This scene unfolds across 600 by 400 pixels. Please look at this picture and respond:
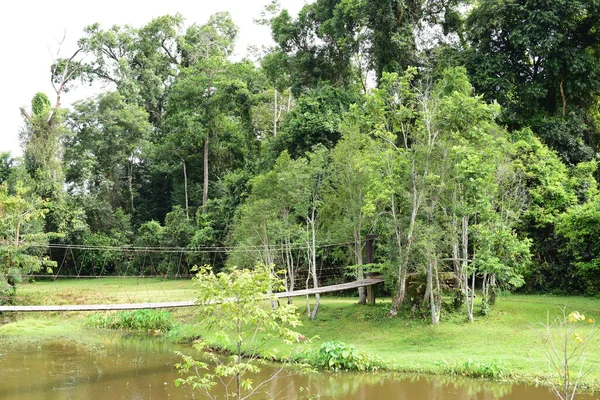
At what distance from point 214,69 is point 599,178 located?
54.2 feet

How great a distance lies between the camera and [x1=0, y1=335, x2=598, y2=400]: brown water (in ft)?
25.2

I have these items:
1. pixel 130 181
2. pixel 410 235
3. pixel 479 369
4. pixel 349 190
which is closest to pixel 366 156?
pixel 349 190

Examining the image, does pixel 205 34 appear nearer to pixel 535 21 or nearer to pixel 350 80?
pixel 350 80

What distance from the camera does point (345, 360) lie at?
9.03 meters

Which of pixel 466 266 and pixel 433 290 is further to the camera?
pixel 433 290

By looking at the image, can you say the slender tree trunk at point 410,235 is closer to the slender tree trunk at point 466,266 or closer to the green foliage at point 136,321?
the slender tree trunk at point 466,266

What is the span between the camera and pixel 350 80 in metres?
20.2

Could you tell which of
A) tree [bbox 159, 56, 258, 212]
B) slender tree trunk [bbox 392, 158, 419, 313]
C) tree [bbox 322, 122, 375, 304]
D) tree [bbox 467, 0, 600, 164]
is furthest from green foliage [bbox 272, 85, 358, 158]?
tree [bbox 159, 56, 258, 212]

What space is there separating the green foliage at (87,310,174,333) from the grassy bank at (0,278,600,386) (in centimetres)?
39

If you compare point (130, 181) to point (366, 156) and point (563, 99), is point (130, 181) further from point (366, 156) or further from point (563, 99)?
point (563, 99)

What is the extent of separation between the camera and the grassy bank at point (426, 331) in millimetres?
8664

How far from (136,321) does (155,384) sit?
6.33m

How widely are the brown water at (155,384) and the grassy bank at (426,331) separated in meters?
0.55

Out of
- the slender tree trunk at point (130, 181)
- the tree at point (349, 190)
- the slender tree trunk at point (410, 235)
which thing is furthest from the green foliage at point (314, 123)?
the slender tree trunk at point (130, 181)
